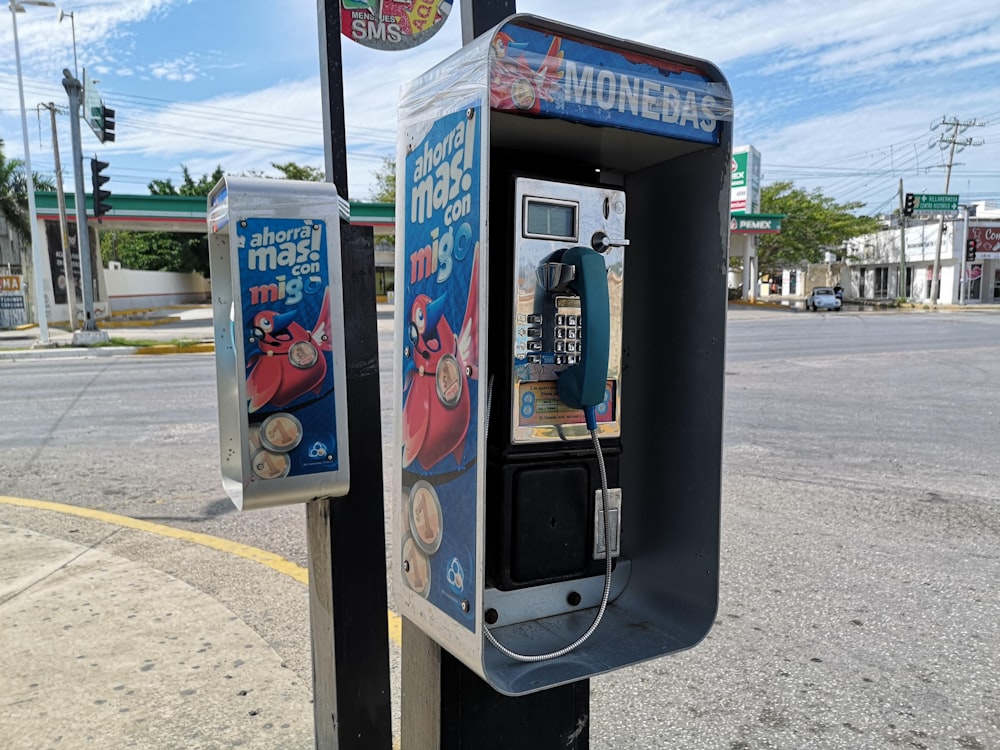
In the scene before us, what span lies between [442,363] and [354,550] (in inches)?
20.7

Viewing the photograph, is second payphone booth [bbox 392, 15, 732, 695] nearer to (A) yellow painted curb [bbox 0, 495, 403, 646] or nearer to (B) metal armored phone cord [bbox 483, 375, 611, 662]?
(B) metal armored phone cord [bbox 483, 375, 611, 662]

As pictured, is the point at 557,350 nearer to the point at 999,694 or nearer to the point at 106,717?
the point at 106,717

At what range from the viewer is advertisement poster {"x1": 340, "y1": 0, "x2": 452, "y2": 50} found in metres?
2.11

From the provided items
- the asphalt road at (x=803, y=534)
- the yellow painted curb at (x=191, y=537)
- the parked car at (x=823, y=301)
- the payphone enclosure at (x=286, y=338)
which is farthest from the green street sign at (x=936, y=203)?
the payphone enclosure at (x=286, y=338)

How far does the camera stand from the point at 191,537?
3.96 meters

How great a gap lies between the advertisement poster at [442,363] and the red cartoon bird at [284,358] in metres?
0.25

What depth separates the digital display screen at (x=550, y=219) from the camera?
163cm

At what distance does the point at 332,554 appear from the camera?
1.76m

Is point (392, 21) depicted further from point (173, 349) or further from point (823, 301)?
point (823, 301)

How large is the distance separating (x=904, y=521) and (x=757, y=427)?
95.8 inches

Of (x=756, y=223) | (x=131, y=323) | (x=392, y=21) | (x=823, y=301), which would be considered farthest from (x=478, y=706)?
(x=823, y=301)

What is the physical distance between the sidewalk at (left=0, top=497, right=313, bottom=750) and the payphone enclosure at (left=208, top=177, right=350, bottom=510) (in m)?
1.12

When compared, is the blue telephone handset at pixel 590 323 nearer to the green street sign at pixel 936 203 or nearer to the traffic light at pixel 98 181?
the traffic light at pixel 98 181

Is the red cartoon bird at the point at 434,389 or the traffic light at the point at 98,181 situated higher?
the traffic light at the point at 98,181
